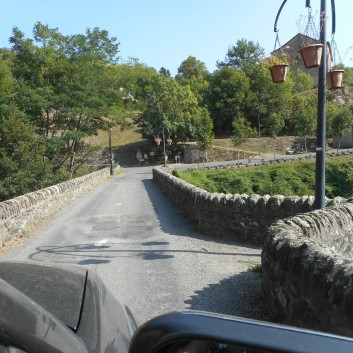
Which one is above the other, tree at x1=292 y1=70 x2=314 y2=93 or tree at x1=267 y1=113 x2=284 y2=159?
tree at x1=292 y1=70 x2=314 y2=93

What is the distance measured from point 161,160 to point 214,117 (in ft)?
52.4

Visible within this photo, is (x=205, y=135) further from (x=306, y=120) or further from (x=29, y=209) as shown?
(x=29, y=209)

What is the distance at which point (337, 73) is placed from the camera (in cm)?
747

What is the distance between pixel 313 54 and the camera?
658cm

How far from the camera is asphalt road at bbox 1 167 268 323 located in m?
5.82

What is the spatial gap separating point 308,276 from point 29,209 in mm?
9302

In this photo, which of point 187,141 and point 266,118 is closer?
point 187,141

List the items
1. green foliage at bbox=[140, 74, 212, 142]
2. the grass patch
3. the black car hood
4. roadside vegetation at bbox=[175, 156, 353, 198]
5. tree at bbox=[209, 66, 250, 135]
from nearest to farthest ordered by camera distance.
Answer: the black car hood < the grass patch < roadside vegetation at bbox=[175, 156, 353, 198] < green foliage at bbox=[140, 74, 212, 142] < tree at bbox=[209, 66, 250, 135]

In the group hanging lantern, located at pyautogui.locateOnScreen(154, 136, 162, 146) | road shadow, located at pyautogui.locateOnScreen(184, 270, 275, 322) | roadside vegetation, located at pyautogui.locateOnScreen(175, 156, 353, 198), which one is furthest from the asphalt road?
hanging lantern, located at pyautogui.locateOnScreen(154, 136, 162, 146)

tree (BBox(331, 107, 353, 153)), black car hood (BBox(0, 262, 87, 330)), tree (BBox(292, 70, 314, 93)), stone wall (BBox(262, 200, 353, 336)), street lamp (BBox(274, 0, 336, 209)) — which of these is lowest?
stone wall (BBox(262, 200, 353, 336))

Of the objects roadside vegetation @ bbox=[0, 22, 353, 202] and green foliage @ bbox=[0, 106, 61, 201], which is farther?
roadside vegetation @ bbox=[0, 22, 353, 202]

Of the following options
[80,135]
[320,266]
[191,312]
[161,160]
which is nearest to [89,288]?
[191,312]

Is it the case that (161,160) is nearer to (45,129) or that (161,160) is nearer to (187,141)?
(187,141)

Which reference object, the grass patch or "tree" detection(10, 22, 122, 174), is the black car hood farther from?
"tree" detection(10, 22, 122, 174)
